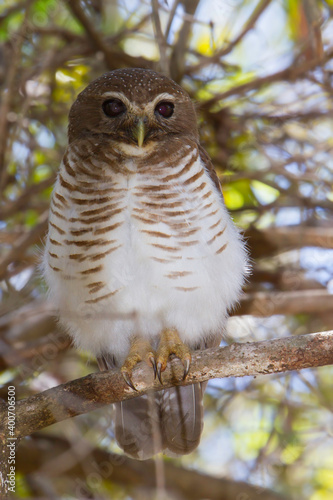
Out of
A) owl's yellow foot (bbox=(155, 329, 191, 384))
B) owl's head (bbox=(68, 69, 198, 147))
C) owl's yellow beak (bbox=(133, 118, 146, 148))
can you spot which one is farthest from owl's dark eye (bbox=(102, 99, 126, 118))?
owl's yellow foot (bbox=(155, 329, 191, 384))

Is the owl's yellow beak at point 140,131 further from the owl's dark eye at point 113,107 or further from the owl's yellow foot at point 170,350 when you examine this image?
the owl's yellow foot at point 170,350

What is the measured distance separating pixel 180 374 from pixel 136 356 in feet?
A: 0.81

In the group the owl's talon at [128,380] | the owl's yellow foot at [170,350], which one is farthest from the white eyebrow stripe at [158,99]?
the owl's talon at [128,380]

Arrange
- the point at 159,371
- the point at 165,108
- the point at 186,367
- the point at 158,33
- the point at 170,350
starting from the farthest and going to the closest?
the point at 158,33, the point at 165,108, the point at 170,350, the point at 159,371, the point at 186,367

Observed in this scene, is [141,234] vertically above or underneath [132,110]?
underneath

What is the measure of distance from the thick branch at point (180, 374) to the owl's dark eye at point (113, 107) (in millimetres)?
967

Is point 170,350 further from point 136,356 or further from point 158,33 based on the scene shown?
point 158,33

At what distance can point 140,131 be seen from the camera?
7.67 ft

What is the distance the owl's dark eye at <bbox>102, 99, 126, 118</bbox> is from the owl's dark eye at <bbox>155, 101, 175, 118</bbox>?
0.14 meters

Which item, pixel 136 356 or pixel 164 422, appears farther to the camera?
pixel 164 422

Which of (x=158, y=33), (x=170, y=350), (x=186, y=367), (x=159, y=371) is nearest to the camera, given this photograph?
(x=186, y=367)

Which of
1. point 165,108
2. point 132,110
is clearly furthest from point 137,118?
point 165,108

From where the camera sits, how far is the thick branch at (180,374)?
1.88 meters

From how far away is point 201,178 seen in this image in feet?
7.75
